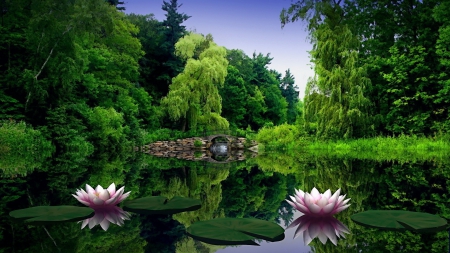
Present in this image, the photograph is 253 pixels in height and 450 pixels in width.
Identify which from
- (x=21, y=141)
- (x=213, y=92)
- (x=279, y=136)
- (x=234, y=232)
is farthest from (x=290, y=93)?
(x=234, y=232)


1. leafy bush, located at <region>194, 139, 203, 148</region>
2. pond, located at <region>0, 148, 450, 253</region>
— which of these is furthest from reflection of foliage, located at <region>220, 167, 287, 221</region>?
leafy bush, located at <region>194, 139, 203, 148</region>

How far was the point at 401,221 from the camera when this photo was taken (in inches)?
95.1

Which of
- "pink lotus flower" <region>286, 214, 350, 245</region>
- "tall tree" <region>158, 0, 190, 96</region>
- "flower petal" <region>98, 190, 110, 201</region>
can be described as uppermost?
"tall tree" <region>158, 0, 190, 96</region>

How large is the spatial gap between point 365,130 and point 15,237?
1592cm

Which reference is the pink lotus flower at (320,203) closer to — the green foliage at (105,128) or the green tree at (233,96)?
the green foliage at (105,128)

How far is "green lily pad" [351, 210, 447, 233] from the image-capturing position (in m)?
2.32

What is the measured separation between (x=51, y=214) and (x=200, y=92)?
64.8 ft

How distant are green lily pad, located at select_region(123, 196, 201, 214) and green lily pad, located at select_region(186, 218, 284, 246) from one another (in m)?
0.67

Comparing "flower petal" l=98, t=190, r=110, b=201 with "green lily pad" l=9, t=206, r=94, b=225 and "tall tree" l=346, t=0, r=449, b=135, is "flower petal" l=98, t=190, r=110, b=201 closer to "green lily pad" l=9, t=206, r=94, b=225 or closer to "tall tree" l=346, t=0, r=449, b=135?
"green lily pad" l=9, t=206, r=94, b=225

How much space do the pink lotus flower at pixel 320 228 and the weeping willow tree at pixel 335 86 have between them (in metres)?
13.1

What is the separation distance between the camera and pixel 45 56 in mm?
15883

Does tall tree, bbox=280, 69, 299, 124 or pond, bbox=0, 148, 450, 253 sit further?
tall tree, bbox=280, 69, 299, 124

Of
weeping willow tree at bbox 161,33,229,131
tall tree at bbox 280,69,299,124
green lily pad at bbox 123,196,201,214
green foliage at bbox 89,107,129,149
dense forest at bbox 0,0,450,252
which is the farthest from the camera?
tall tree at bbox 280,69,299,124

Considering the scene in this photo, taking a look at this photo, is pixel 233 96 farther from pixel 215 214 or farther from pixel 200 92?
pixel 215 214
